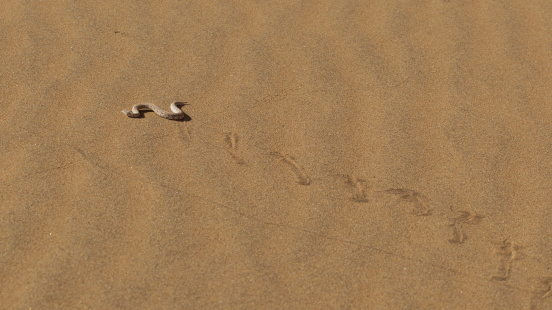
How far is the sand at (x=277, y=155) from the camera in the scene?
229cm

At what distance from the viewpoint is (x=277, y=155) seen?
9.45 feet

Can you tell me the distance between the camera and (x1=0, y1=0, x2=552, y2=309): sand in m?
2.29

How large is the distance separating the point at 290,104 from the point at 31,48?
155 cm

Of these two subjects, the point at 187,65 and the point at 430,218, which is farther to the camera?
the point at 187,65

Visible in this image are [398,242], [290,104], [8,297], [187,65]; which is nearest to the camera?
[8,297]

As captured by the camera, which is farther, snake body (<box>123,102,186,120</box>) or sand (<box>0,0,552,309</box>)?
snake body (<box>123,102,186,120</box>)

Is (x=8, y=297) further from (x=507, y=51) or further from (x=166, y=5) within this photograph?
(x=507, y=51)

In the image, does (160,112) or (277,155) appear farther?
(160,112)

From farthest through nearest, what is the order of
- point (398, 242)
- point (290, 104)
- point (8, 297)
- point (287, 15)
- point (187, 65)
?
point (287, 15)
point (187, 65)
point (290, 104)
point (398, 242)
point (8, 297)

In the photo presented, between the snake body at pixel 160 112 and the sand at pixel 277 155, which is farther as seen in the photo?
the snake body at pixel 160 112

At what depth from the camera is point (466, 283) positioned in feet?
7.61

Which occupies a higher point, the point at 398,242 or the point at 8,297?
the point at 398,242

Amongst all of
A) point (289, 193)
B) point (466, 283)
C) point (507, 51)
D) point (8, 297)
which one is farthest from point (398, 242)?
point (507, 51)

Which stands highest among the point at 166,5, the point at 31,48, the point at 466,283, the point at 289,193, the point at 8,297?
the point at 166,5
